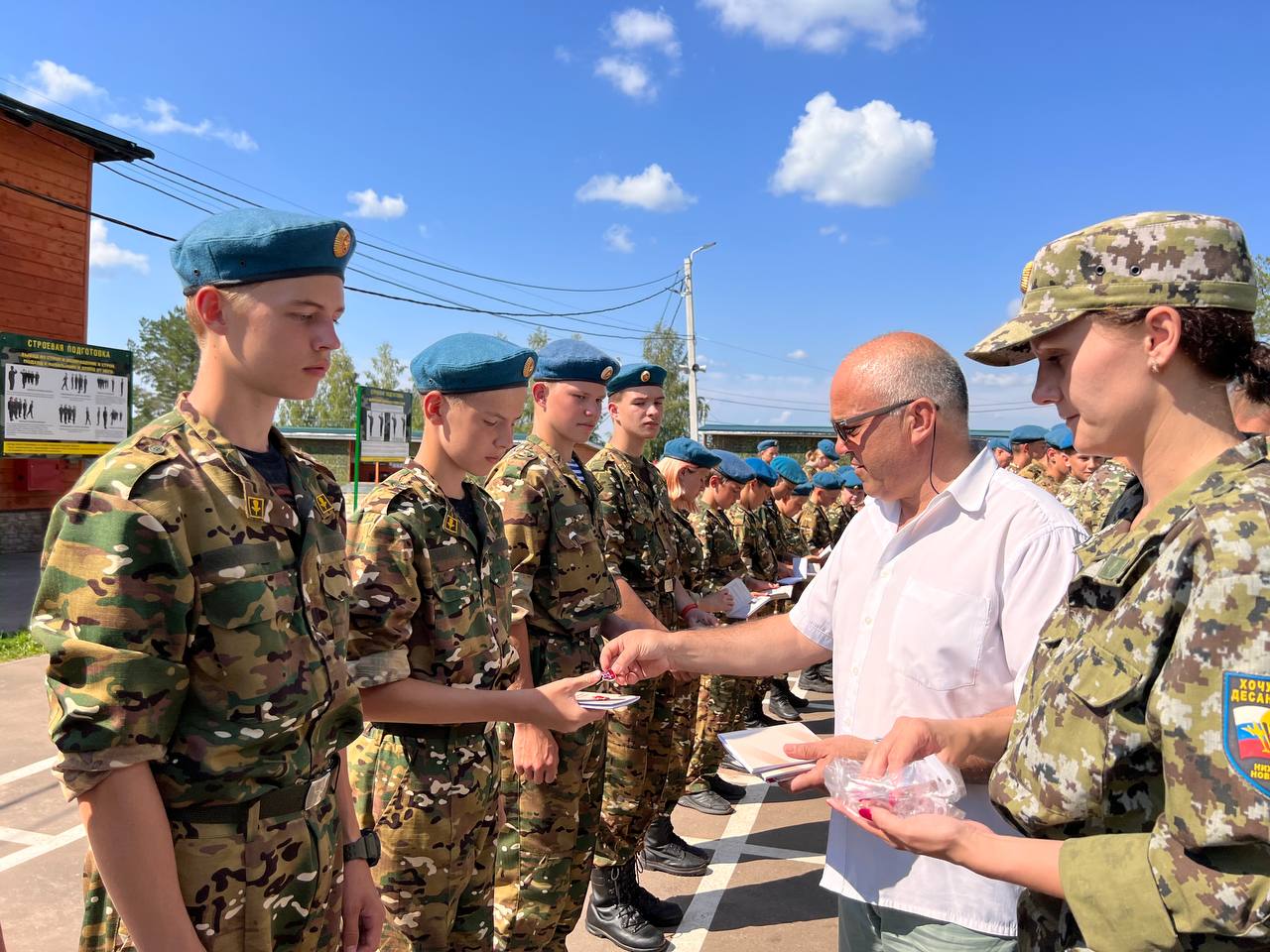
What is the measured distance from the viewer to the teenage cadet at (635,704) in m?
3.88

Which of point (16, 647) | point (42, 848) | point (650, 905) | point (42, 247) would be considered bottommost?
point (650, 905)

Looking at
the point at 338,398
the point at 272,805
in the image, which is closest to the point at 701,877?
the point at 272,805

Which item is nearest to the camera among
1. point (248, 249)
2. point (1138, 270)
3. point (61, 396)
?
point (1138, 270)

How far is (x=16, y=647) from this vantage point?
8.01 metres

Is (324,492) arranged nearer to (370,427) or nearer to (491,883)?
(491,883)

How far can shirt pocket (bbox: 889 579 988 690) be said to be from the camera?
194cm

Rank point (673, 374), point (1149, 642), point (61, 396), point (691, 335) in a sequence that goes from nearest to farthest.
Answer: point (1149, 642), point (61, 396), point (691, 335), point (673, 374)

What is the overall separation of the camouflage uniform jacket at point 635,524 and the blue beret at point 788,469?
4361 mm

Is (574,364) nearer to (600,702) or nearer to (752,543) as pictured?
(600,702)

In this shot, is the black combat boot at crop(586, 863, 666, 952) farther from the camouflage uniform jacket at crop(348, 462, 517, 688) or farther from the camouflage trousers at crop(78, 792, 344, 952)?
the camouflage trousers at crop(78, 792, 344, 952)

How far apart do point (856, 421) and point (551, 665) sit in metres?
1.75

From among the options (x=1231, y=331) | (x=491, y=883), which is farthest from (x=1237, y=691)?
(x=491, y=883)

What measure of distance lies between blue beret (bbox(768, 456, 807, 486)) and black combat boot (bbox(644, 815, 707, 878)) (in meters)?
4.93

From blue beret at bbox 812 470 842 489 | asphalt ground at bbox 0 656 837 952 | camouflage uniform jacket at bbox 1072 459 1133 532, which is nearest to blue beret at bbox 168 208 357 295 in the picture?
asphalt ground at bbox 0 656 837 952
